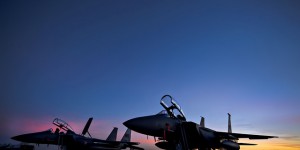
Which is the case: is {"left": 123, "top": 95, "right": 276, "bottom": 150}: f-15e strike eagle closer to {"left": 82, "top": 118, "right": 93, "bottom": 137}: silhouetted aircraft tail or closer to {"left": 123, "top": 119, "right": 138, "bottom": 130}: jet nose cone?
{"left": 123, "top": 119, "right": 138, "bottom": 130}: jet nose cone

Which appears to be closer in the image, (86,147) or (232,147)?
(232,147)

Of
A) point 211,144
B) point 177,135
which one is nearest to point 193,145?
point 211,144

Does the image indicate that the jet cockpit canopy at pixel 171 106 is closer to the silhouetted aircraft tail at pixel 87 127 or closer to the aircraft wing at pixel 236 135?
the aircraft wing at pixel 236 135

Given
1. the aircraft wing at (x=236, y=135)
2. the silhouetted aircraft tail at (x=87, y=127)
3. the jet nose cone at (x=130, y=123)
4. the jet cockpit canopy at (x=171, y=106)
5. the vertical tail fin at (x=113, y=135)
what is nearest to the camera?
the jet nose cone at (x=130, y=123)

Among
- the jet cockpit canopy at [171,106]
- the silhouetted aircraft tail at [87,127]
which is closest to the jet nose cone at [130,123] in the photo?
the jet cockpit canopy at [171,106]

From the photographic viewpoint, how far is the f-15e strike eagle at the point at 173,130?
25.2 ft

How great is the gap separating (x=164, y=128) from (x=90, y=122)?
20.4 meters

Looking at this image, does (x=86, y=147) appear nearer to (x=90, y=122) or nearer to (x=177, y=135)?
(x=90, y=122)

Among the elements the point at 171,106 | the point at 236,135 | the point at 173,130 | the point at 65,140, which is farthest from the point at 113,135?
the point at 173,130

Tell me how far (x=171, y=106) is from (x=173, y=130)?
4.49 ft

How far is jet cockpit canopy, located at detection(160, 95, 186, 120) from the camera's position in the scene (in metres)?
9.20

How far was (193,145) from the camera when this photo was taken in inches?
401

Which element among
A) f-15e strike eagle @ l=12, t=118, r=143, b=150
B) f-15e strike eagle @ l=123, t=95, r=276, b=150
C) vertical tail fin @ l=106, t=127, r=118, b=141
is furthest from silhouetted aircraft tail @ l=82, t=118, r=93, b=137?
f-15e strike eagle @ l=123, t=95, r=276, b=150

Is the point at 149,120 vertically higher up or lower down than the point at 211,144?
higher up
